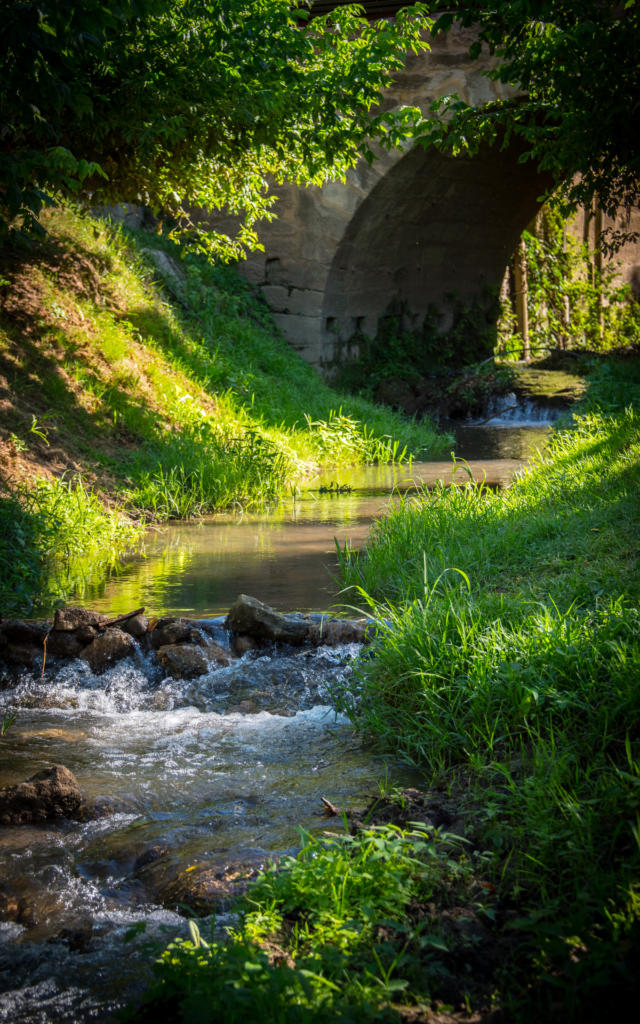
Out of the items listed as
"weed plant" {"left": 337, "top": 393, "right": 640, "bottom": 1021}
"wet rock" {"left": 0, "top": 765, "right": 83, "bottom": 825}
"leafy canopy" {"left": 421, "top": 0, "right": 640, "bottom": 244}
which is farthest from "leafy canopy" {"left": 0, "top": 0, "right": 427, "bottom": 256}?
"wet rock" {"left": 0, "top": 765, "right": 83, "bottom": 825}

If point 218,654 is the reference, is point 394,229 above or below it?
above

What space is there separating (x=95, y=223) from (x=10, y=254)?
90.6 inches

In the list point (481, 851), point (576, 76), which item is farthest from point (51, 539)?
point (576, 76)

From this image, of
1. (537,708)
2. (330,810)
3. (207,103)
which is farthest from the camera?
(207,103)

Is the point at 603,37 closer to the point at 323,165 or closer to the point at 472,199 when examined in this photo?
the point at 323,165

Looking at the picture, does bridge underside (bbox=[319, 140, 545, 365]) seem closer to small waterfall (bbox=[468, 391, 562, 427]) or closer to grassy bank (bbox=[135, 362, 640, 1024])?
small waterfall (bbox=[468, 391, 562, 427])

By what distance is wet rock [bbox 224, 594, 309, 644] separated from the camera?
450cm

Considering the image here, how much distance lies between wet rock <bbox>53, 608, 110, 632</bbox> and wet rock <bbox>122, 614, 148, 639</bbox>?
4.2 inches

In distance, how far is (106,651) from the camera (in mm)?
4395

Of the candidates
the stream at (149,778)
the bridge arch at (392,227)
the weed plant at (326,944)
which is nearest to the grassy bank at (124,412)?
the stream at (149,778)

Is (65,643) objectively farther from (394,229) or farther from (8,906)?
(394,229)

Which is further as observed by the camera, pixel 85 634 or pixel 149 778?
pixel 85 634

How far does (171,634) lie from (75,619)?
1.70ft

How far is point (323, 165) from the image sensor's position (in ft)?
28.7
